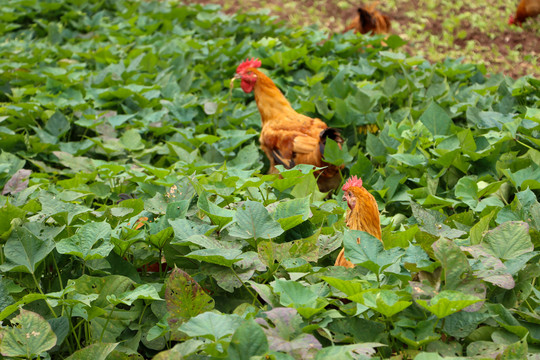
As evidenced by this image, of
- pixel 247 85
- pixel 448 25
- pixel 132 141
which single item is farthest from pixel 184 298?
pixel 448 25

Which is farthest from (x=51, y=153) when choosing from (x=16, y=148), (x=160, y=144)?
(x=160, y=144)

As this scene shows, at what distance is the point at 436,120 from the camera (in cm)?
327

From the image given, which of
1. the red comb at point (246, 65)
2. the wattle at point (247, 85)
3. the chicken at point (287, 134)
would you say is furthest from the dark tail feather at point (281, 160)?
the red comb at point (246, 65)

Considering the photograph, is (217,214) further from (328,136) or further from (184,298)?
(328,136)

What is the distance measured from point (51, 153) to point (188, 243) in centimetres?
247

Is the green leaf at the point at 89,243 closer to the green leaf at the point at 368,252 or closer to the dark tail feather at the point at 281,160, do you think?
the green leaf at the point at 368,252

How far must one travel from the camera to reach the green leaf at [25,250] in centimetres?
186


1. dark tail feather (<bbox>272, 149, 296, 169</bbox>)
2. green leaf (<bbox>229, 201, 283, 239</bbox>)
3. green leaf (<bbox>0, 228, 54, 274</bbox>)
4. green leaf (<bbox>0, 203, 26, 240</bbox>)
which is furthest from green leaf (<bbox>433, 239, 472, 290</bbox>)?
dark tail feather (<bbox>272, 149, 296, 169</bbox>)

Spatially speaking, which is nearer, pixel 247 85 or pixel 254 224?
pixel 254 224

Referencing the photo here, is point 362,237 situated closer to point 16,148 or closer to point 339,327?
point 339,327

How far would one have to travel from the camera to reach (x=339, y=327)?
161cm

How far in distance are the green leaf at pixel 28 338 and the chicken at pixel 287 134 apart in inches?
79.0

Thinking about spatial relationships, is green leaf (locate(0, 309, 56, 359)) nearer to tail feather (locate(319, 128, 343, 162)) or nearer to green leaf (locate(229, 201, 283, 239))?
green leaf (locate(229, 201, 283, 239))

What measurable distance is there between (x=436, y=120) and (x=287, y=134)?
97 cm
